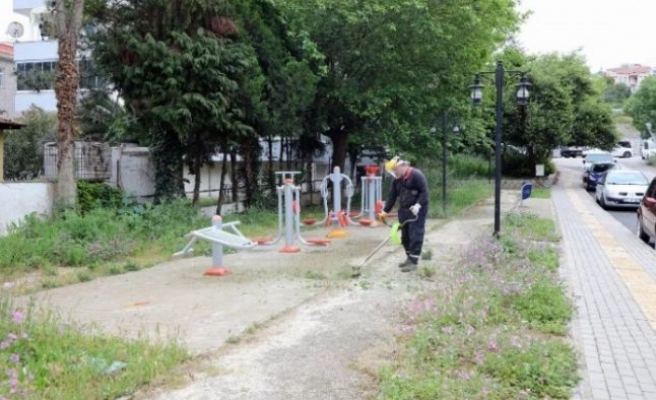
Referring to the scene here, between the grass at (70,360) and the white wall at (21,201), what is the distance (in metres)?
7.10

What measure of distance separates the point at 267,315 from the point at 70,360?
2296 mm

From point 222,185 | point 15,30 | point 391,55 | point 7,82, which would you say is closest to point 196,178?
point 222,185

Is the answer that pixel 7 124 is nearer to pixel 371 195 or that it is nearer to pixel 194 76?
pixel 194 76

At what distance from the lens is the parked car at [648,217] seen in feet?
43.4

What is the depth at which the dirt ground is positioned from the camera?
4902mm

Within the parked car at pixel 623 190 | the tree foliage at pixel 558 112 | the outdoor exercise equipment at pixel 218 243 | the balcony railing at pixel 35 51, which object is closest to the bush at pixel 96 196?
the outdoor exercise equipment at pixel 218 243

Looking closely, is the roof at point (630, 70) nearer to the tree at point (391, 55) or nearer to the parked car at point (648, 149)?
the parked car at point (648, 149)

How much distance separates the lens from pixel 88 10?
15.6 meters

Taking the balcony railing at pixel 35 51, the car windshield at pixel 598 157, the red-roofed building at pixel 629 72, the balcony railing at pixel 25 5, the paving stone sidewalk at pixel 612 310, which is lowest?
the paving stone sidewalk at pixel 612 310

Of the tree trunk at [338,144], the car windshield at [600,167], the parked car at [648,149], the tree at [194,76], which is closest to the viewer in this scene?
the tree at [194,76]

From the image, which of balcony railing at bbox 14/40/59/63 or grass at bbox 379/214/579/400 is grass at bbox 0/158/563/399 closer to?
grass at bbox 379/214/579/400

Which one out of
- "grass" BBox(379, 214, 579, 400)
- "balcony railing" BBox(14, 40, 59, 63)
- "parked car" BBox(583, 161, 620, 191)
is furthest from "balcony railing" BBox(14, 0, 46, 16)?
"grass" BBox(379, 214, 579, 400)

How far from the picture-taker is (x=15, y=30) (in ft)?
124

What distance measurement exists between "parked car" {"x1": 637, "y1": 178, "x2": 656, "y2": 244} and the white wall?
1197cm
